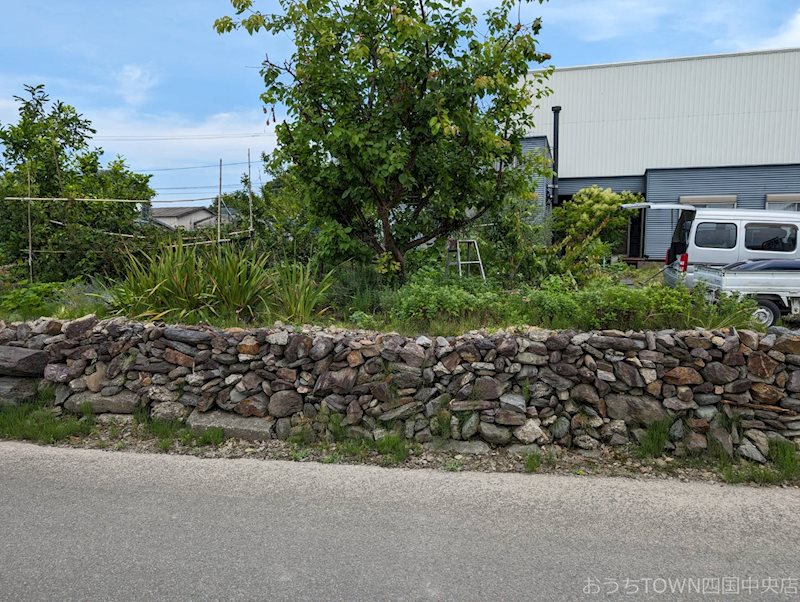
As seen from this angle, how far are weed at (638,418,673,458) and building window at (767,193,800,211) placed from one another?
21.9 metres

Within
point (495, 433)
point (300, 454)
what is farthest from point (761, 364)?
point (300, 454)

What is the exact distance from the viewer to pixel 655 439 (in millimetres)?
4934

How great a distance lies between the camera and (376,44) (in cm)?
696

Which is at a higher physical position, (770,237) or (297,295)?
(770,237)

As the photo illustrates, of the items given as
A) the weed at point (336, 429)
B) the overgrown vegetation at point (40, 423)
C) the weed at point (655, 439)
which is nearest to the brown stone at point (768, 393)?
the weed at point (655, 439)

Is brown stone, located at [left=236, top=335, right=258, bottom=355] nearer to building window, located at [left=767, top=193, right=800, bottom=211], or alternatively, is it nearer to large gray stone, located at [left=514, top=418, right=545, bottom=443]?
large gray stone, located at [left=514, top=418, right=545, bottom=443]

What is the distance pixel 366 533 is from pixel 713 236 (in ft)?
36.7

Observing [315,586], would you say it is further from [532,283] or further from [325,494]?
[532,283]

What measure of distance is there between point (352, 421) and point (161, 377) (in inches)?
78.8

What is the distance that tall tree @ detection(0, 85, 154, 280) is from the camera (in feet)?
28.3

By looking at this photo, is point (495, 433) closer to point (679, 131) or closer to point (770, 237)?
point (770, 237)

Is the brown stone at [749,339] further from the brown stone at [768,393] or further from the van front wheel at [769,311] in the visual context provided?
the van front wheel at [769,311]

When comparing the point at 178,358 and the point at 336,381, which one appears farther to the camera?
the point at 178,358

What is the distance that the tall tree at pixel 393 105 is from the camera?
6805 mm
